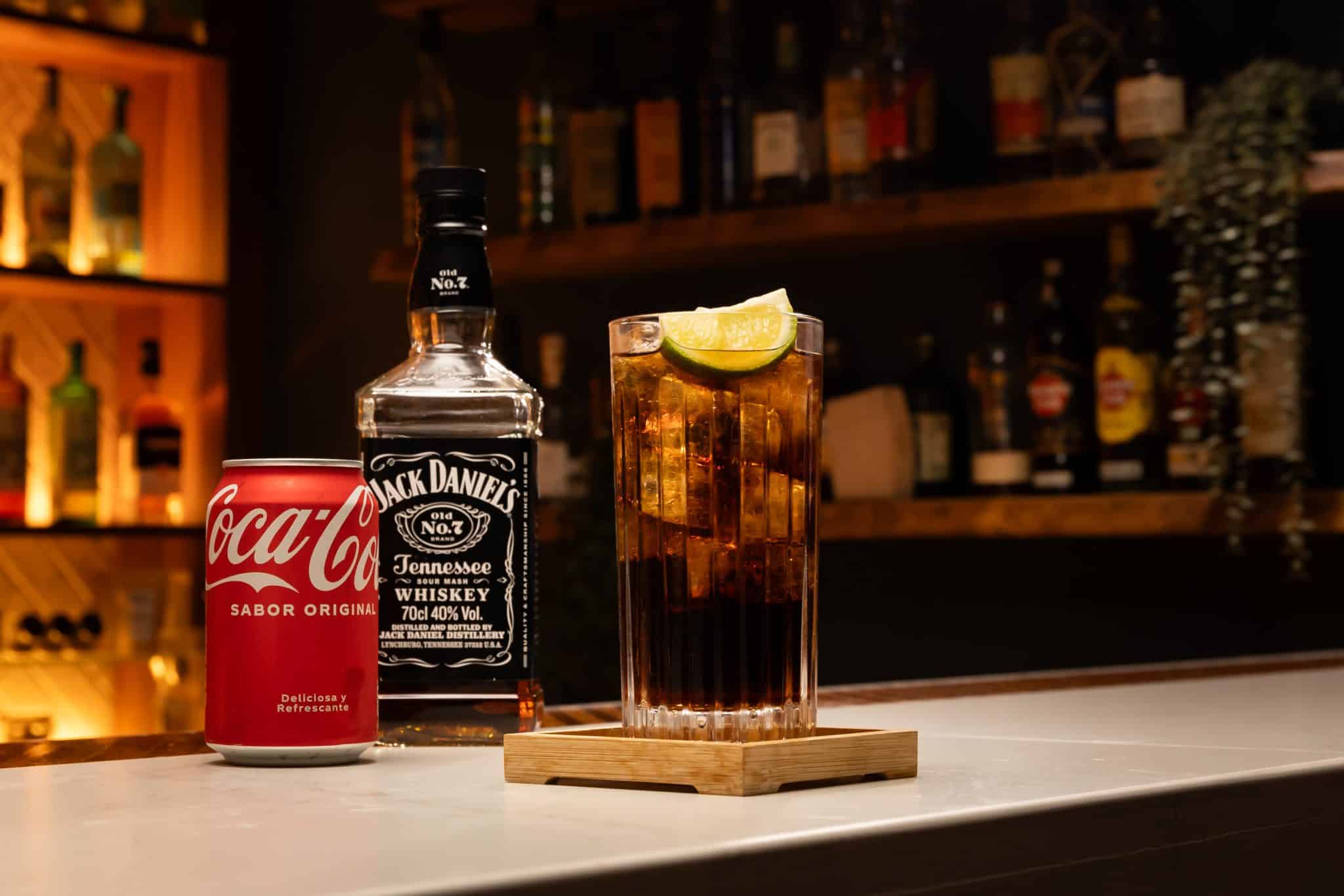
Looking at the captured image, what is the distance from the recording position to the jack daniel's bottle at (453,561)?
0.91 meters

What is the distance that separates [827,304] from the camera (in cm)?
271

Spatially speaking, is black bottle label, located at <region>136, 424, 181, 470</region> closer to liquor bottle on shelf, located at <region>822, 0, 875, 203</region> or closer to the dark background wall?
the dark background wall

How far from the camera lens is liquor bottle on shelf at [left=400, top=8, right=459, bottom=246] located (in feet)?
9.31

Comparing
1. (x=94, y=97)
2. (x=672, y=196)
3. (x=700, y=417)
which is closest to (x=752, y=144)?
(x=672, y=196)

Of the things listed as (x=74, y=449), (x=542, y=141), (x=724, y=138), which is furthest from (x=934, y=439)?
(x=74, y=449)

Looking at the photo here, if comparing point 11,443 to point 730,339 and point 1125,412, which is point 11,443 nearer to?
point 1125,412

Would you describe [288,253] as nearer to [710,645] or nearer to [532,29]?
[532,29]

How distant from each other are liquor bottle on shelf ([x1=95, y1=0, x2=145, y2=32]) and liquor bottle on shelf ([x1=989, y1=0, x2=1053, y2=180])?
5.43 feet

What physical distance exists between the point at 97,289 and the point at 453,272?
2340 millimetres

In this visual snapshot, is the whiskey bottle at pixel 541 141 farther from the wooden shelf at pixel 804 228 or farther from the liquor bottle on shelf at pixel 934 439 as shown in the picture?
the liquor bottle on shelf at pixel 934 439

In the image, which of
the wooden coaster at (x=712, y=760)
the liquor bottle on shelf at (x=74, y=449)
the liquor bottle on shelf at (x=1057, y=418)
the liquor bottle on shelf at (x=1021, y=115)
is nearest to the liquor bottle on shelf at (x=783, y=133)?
the liquor bottle on shelf at (x=1021, y=115)

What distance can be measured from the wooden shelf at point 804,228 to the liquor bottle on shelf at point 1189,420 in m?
0.20

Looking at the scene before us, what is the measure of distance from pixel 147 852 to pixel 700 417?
32cm

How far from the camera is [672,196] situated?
2.60 m
